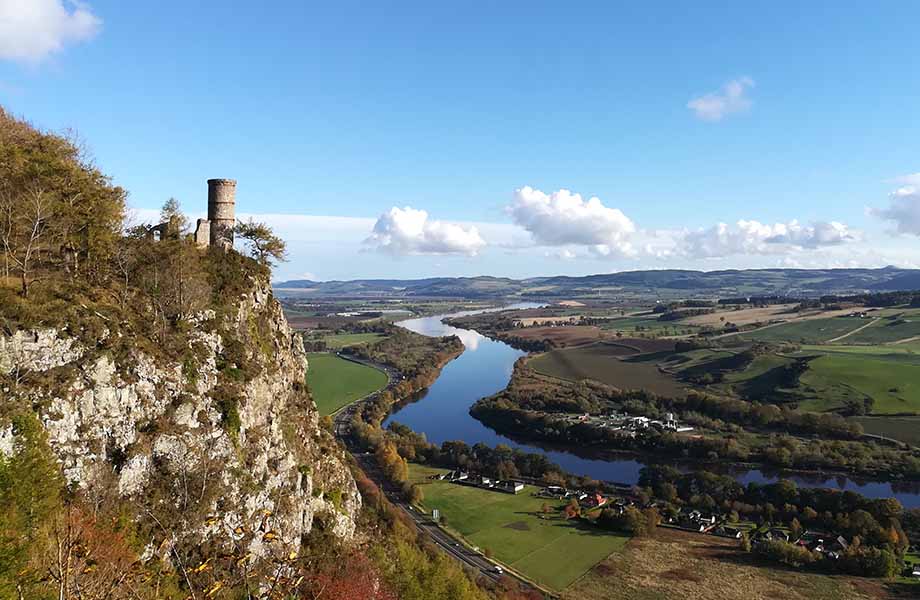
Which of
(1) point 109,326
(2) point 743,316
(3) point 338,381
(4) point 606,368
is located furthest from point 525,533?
(2) point 743,316

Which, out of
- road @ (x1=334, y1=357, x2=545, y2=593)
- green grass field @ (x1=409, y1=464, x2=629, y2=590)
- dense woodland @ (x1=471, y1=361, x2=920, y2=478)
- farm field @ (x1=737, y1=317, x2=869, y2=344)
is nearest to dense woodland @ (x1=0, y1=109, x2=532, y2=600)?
road @ (x1=334, y1=357, x2=545, y2=593)

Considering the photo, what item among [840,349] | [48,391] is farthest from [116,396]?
[840,349]

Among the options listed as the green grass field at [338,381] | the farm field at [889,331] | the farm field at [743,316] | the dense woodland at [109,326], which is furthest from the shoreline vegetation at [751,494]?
the farm field at [743,316]

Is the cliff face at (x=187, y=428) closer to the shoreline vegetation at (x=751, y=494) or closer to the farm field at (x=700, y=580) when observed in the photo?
the farm field at (x=700, y=580)

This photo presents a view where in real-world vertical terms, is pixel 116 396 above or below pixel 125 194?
below

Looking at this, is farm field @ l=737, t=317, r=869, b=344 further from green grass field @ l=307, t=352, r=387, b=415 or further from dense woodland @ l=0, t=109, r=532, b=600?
dense woodland @ l=0, t=109, r=532, b=600

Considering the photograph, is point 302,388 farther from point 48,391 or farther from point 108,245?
point 48,391
